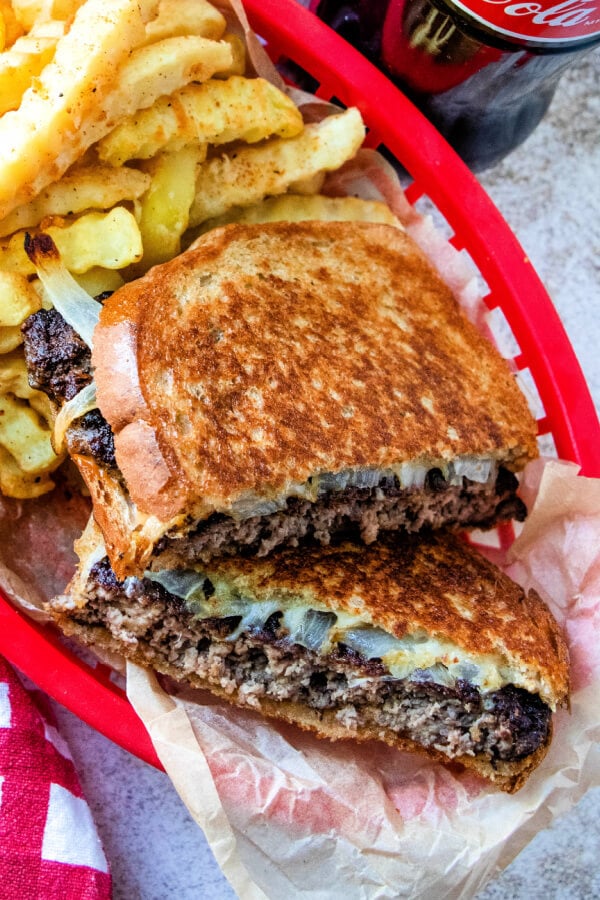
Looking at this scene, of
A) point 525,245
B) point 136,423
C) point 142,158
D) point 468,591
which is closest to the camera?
point 136,423

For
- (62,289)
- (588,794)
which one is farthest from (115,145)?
(588,794)

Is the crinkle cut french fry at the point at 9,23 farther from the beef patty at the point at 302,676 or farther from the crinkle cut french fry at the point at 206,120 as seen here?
the beef patty at the point at 302,676

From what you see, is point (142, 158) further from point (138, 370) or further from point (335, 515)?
point (335, 515)

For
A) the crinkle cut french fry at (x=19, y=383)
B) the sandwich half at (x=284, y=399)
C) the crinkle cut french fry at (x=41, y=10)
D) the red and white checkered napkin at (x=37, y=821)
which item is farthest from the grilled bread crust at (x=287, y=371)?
the red and white checkered napkin at (x=37, y=821)

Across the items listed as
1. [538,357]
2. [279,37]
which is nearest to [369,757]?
[538,357]

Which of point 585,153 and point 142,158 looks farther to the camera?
point 585,153

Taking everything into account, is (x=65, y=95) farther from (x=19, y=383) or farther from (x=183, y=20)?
(x=19, y=383)

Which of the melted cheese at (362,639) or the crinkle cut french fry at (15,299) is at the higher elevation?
the crinkle cut french fry at (15,299)

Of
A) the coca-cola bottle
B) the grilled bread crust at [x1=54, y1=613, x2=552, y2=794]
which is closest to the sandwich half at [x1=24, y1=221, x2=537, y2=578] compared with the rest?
the grilled bread crust at [x1=54, y1=613, x2=552, y2=794]
